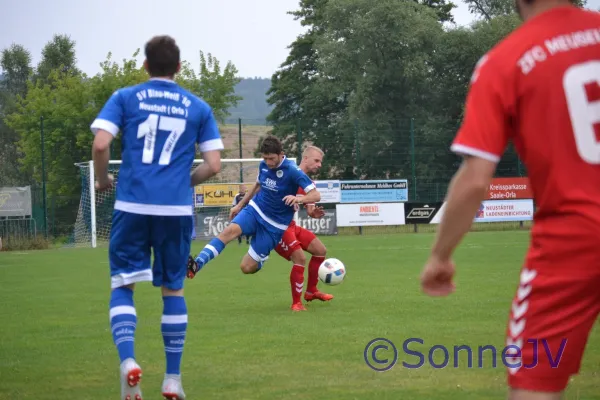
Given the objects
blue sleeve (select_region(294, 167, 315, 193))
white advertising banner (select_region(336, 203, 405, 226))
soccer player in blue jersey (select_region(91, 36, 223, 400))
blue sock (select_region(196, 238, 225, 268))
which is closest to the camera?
soccer player in blue jersey (select_region(91, 36, 223, 400))

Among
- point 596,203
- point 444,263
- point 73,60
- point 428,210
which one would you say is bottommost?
point 428,210

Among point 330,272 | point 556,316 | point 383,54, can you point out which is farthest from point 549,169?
point 383,54

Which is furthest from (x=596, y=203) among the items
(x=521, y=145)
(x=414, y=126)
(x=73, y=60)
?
(x=73, y=60)

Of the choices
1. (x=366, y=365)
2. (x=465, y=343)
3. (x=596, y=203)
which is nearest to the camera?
(x=596, y=203)

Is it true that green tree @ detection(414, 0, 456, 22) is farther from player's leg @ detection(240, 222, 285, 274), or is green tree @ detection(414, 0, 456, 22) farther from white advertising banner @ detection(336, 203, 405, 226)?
player's leg @ detection(240, 222, 285, 274)

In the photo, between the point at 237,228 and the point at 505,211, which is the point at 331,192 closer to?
the point at 505,211

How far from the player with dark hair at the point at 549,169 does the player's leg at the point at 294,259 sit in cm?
810

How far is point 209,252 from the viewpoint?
1079 cm

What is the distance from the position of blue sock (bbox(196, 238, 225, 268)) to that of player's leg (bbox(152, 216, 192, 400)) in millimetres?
4293

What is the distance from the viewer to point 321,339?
27.5ft

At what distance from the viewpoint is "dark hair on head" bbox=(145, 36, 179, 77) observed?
575 cm

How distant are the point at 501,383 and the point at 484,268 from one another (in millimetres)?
10687

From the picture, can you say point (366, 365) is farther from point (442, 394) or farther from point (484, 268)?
point (484, 268)

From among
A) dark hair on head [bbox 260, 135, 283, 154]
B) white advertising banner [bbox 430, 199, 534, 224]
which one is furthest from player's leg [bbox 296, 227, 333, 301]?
white advertising banner [bbox 430, 199, 534, 224]
